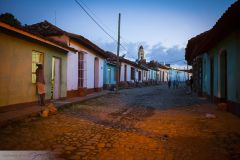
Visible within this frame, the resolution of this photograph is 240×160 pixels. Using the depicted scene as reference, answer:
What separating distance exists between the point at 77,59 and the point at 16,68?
7353 millimetres

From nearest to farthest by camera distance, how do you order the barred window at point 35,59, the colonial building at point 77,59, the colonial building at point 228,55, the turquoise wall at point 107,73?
1. the colonial building at point 228,55
2. the barred window at point 35,59
3. the colonial building at point 77,59
4. the turquoise wall at point 107,73

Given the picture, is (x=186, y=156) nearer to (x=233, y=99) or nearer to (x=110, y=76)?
(x=233, y=99)

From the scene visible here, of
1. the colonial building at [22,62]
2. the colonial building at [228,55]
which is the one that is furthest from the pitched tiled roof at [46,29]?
the colonial building at [228,55]

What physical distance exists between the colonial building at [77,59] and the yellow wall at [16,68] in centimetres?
343

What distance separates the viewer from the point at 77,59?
1727cm

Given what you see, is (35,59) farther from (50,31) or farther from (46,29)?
(46,29)

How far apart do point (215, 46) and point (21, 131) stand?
10.1m

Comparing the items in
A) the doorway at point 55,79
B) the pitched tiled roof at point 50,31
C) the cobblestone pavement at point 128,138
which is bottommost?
the cobblestone pavement at point 128,138

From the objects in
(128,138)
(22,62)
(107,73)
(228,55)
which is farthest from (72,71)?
(107,73)

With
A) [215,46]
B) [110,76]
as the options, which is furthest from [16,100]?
[110,76]

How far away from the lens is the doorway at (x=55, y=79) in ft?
46.0

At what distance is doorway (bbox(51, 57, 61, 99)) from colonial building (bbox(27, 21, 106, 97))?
59.3 inches

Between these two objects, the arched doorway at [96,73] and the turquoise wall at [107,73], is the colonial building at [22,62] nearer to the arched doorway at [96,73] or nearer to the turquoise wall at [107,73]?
the arched doorway at [96,73]

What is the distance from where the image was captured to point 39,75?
35.5 ft
